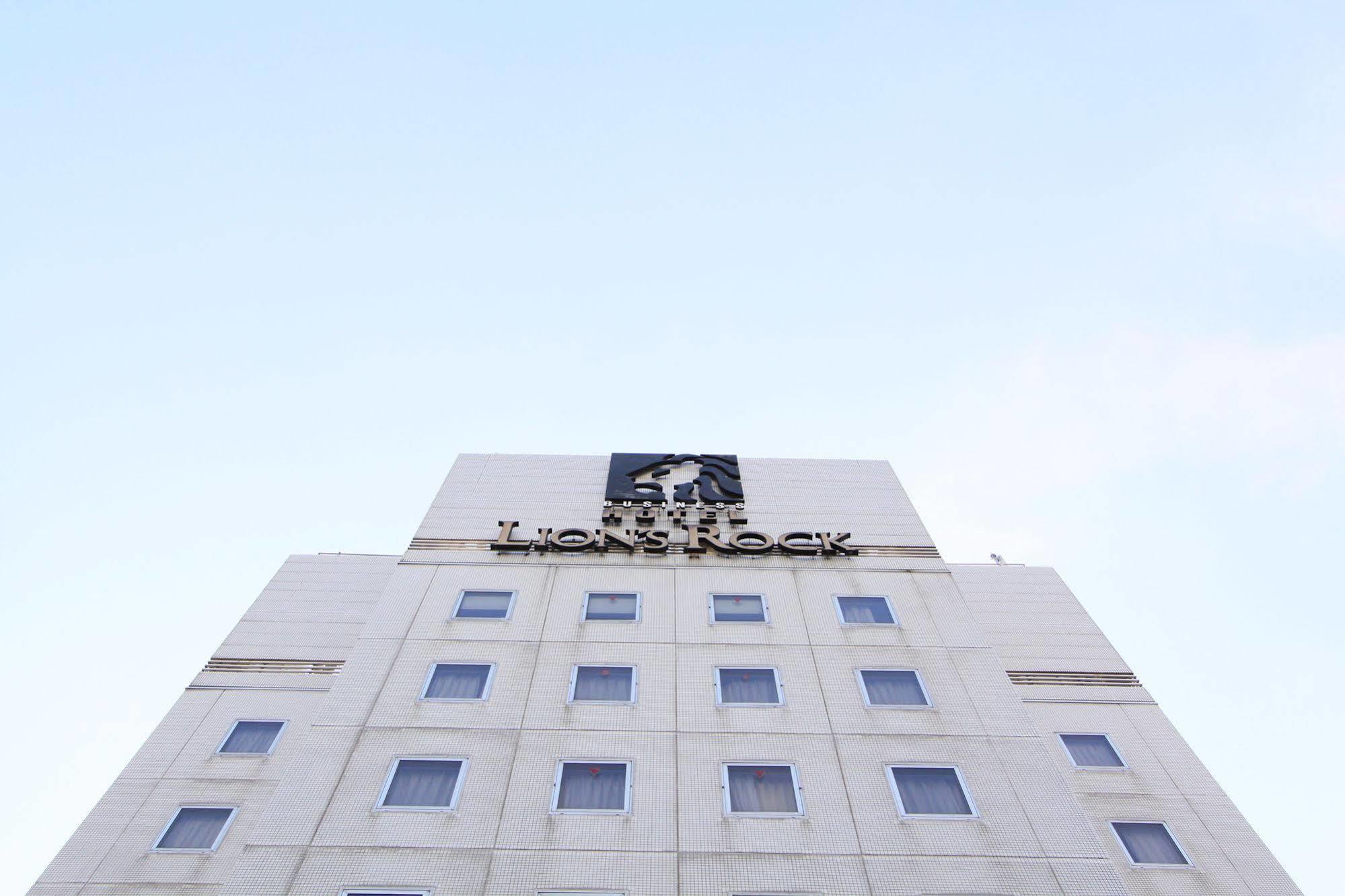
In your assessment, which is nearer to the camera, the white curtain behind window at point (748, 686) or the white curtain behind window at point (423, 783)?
the white curtain behind window at point (423, 783)

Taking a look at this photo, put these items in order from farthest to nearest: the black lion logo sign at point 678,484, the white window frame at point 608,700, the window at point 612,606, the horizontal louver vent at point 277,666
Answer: the black lion logo sign at point 678,484 → the horizontal louver vent at point 277,666 → the window at point 612,606 → the white window frame at point 608,700

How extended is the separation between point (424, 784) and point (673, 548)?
1363 centimetres

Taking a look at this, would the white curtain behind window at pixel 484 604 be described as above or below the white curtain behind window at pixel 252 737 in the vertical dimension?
above

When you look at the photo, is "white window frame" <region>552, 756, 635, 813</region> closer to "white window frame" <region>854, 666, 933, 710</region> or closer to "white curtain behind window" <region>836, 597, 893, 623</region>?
"white window frame" <region>854, 666, 933, 710</region>

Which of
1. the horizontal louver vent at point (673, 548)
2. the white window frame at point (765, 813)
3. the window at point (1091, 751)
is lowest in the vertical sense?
the white window frame at point (765, 813)

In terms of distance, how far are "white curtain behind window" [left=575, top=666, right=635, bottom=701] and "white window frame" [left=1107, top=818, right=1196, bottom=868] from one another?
1716 cm

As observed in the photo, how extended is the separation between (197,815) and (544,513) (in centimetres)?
1637

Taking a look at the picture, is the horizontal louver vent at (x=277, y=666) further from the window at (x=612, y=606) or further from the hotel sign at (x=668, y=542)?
the window at (x=612, y=606)

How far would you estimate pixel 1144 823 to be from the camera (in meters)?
27.0

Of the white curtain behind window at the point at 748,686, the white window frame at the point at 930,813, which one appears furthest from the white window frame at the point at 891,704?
the white curtain behind window at the point at 748,686

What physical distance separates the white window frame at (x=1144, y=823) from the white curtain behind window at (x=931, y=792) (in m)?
8.00

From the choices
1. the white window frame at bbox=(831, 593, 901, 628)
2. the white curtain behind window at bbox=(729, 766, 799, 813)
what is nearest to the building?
the white curtain behind window at bbox=(729, 766, 799, 813)

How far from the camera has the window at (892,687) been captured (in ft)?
84.1

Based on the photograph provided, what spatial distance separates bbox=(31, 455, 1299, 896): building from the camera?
67.6 feet
